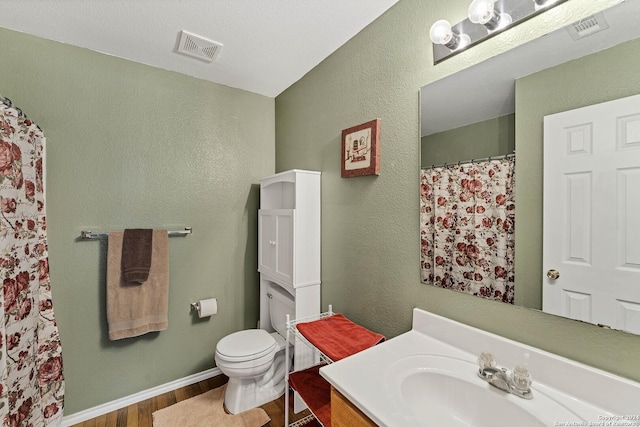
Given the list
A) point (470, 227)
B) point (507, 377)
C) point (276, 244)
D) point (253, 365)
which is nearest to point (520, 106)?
point (470, 227)

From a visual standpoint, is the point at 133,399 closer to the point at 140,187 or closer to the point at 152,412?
the point at 152,412

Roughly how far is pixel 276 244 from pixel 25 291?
1.29 meters

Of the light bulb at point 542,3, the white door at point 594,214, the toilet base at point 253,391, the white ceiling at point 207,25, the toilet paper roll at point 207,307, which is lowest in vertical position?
the toilet base at point 253,391

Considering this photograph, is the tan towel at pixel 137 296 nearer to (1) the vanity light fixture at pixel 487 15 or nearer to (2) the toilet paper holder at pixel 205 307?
(2) the toilet paper holder at pixel 205 307

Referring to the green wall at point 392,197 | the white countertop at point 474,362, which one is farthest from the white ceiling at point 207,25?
the white countertop at point 474,362

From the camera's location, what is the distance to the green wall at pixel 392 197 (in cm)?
89

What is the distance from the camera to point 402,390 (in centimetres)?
90

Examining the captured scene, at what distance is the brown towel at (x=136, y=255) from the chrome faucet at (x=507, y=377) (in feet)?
6.48

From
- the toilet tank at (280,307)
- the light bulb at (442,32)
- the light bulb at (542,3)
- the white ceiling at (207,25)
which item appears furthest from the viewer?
the toilet tank at (280,307)

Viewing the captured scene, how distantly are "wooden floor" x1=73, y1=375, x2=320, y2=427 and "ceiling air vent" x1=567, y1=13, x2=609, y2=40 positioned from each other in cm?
218

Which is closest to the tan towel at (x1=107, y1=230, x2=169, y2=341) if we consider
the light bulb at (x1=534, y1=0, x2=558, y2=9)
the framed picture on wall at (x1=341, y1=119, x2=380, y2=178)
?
the framed picture on wall at (x1=341, y1=119, x2=380, y2=178)

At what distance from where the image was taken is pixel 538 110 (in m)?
0.90

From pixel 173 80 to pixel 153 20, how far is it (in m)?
0.57

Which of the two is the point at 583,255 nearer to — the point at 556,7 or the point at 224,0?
the point at 556,7
